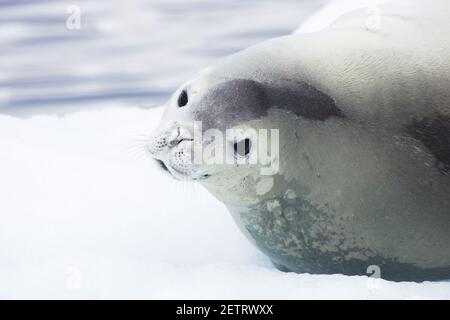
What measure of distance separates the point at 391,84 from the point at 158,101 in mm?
3583

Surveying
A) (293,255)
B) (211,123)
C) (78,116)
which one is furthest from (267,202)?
(78,116)

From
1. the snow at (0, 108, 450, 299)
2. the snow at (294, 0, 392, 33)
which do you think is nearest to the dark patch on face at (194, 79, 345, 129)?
the snow at (0, 108, 450, 299)

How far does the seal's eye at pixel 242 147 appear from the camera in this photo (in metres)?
2.29

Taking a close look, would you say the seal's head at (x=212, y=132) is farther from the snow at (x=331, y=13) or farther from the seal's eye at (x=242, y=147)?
the snow at (x=331, y=13)

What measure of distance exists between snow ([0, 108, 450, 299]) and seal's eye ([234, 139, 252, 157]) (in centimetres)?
32

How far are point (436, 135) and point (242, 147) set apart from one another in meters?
0.56

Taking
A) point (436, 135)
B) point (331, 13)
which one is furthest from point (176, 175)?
point (331, 13)

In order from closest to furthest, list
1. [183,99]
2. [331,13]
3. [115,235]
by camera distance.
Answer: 1. [183,99]
2. [115,235]
3. [331,13]

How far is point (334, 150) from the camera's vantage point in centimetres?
240

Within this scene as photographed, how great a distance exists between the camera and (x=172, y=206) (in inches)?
132

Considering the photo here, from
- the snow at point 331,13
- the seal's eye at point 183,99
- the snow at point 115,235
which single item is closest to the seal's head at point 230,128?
the seal's eye at point 183,99

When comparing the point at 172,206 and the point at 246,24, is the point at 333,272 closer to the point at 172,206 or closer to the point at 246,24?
the point at 172,206

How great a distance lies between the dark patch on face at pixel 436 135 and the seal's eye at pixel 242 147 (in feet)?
1.54

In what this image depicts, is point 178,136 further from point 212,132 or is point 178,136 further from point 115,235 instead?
point 115,235
